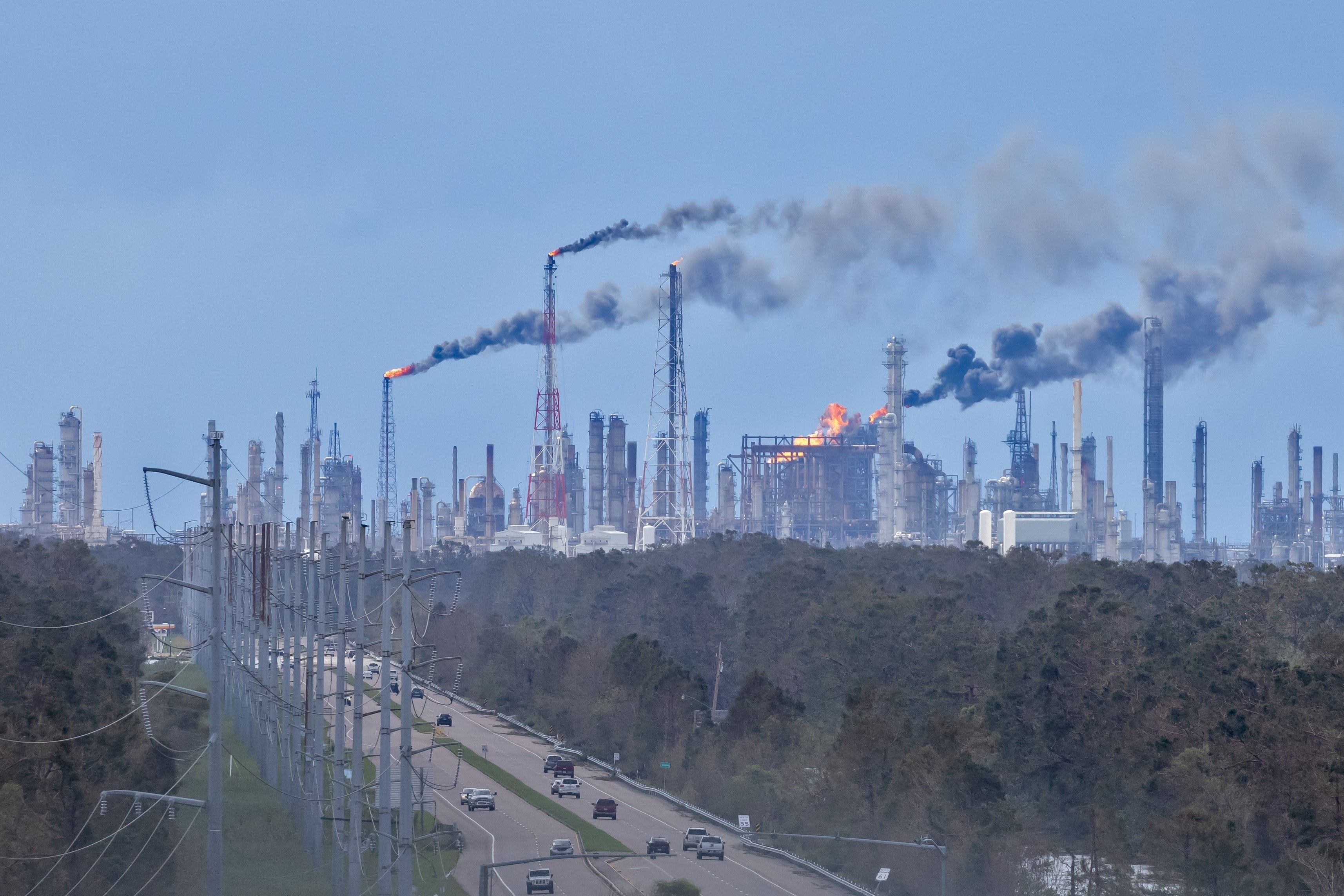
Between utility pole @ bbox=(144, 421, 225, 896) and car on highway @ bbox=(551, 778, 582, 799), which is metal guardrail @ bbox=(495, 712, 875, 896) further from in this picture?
utility pole @ bbox=(144, 421, 225, 896)

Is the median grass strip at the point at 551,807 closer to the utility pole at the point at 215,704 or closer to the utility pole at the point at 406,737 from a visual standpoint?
the utility pole at the point at 406,737

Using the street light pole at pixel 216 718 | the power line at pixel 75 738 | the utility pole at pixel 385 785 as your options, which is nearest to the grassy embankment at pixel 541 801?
the utility pole at pixel 385 785

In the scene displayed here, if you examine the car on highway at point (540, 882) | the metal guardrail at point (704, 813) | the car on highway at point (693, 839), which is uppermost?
the car on highway at point (540, 882)

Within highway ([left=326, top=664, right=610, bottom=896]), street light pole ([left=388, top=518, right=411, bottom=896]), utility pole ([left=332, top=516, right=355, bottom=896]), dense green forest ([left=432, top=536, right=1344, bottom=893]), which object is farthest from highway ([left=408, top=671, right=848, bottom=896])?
street light pole ([left=388, top=518, right=411, bottom=896])

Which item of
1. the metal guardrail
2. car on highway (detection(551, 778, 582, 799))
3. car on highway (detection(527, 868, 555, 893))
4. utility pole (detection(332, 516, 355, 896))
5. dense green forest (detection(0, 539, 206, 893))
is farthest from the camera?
car on highway (detection(551, 778, 582, 799))

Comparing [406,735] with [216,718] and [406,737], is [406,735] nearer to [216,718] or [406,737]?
[406,737]

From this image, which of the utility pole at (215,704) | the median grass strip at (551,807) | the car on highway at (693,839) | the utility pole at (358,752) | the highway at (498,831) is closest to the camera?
the utility pole at (215,704)
